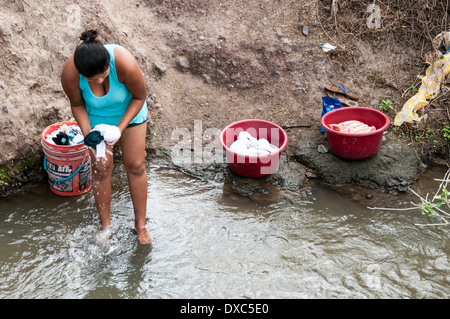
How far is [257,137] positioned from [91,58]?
221cm

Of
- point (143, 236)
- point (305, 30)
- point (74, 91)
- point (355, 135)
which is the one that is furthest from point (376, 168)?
point (74, 91)

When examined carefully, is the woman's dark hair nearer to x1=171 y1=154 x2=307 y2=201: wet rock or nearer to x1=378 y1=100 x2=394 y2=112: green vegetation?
x1=171 y1=154 x2=307 y2=201: wet rock

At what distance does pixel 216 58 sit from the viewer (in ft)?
16.0

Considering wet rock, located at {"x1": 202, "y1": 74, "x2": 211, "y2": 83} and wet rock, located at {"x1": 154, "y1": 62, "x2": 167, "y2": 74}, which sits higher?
wet rock, located at {"x1": 154, "y1": 62, "x2": 167, "y2": 74}

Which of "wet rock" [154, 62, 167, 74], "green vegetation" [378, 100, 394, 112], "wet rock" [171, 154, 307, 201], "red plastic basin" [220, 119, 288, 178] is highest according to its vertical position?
"wet rock" [154, 62, 167, 74]

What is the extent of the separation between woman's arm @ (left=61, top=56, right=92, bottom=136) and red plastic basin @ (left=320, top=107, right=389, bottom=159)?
7.01ft

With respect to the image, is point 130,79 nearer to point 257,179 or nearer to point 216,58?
point 257,179

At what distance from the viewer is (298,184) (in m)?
4.12

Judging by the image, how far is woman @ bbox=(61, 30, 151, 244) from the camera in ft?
8.34

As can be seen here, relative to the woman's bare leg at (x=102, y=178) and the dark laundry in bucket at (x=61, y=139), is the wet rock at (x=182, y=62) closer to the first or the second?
the dark laundry in bucket at (x=61, y=139)

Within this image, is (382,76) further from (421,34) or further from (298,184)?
(298,184)

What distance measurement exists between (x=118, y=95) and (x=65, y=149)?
1.01 meters

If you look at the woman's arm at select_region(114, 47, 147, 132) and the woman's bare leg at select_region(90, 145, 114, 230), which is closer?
the woman's arm at select_region(114, 47, 147, 132)

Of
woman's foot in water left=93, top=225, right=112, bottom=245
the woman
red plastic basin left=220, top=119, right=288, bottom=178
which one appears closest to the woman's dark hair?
the woman
